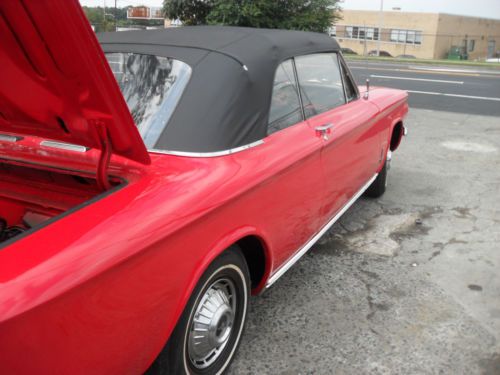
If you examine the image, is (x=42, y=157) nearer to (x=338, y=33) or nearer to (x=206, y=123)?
(x=206, y=123)

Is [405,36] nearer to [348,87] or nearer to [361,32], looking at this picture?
[361,32]

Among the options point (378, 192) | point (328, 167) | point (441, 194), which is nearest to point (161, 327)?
point (328, 167)

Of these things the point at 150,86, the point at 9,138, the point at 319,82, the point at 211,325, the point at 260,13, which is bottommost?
the point at 211,325

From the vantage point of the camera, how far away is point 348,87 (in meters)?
3.98

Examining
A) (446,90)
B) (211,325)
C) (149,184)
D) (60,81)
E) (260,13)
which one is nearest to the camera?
(60,81)

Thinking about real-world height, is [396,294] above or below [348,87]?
below

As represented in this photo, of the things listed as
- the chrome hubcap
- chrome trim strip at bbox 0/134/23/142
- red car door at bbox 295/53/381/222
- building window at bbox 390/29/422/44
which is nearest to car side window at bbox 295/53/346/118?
red car door at bbox 295/53/381/222

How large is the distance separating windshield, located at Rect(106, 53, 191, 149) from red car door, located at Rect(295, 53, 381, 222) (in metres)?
0.94

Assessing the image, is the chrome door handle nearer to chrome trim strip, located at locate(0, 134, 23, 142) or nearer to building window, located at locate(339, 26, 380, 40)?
chrome trim strip, located at locate(0, 134, 23, 142)

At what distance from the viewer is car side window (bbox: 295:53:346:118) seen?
3.18 m

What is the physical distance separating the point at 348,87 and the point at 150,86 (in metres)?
Result: 1.97

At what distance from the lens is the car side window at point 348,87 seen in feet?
12.9

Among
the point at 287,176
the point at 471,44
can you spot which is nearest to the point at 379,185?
the point at 287,176

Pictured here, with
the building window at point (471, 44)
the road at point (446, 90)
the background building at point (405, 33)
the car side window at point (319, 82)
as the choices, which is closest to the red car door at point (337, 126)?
the car side window at point (319, 82)
